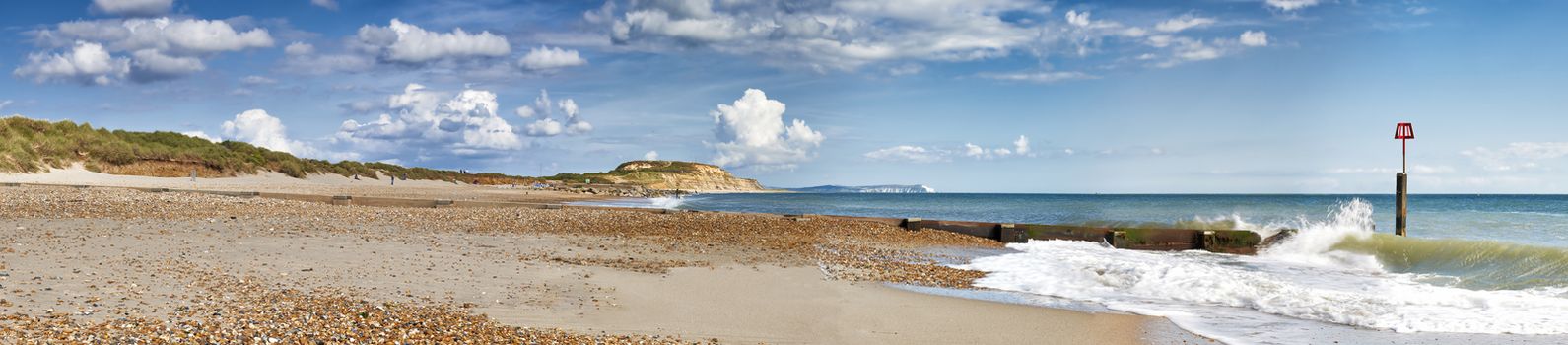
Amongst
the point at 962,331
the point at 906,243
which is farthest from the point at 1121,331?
the point at 906,243

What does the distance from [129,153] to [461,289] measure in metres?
Answer: 50.7

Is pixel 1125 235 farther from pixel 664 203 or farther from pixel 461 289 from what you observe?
pixel 664 203

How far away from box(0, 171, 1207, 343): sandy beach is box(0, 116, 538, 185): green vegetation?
3121 centimetres

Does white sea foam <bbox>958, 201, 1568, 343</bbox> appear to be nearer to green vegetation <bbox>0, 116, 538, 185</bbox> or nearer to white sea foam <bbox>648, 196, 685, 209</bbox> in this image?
white sea foam <bbox>648, 196, 685, 209</bbox>

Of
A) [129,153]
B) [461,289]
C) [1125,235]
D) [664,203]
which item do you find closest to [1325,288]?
[1125,235]

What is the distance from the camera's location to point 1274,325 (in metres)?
9.50

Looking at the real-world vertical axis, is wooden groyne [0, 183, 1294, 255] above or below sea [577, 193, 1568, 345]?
above

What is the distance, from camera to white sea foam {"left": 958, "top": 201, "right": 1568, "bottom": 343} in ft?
31.2

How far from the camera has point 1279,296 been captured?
11352mm

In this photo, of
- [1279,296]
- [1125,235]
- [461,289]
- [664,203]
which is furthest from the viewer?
[664,203]

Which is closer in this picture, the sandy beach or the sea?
the sandy beach

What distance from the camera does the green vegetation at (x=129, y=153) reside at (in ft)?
140

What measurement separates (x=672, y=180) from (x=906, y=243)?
169m

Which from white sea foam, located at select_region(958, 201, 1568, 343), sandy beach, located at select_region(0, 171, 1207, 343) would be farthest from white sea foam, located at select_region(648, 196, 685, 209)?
white sea foam, located at select_region(958, 201, 1568, 343)
